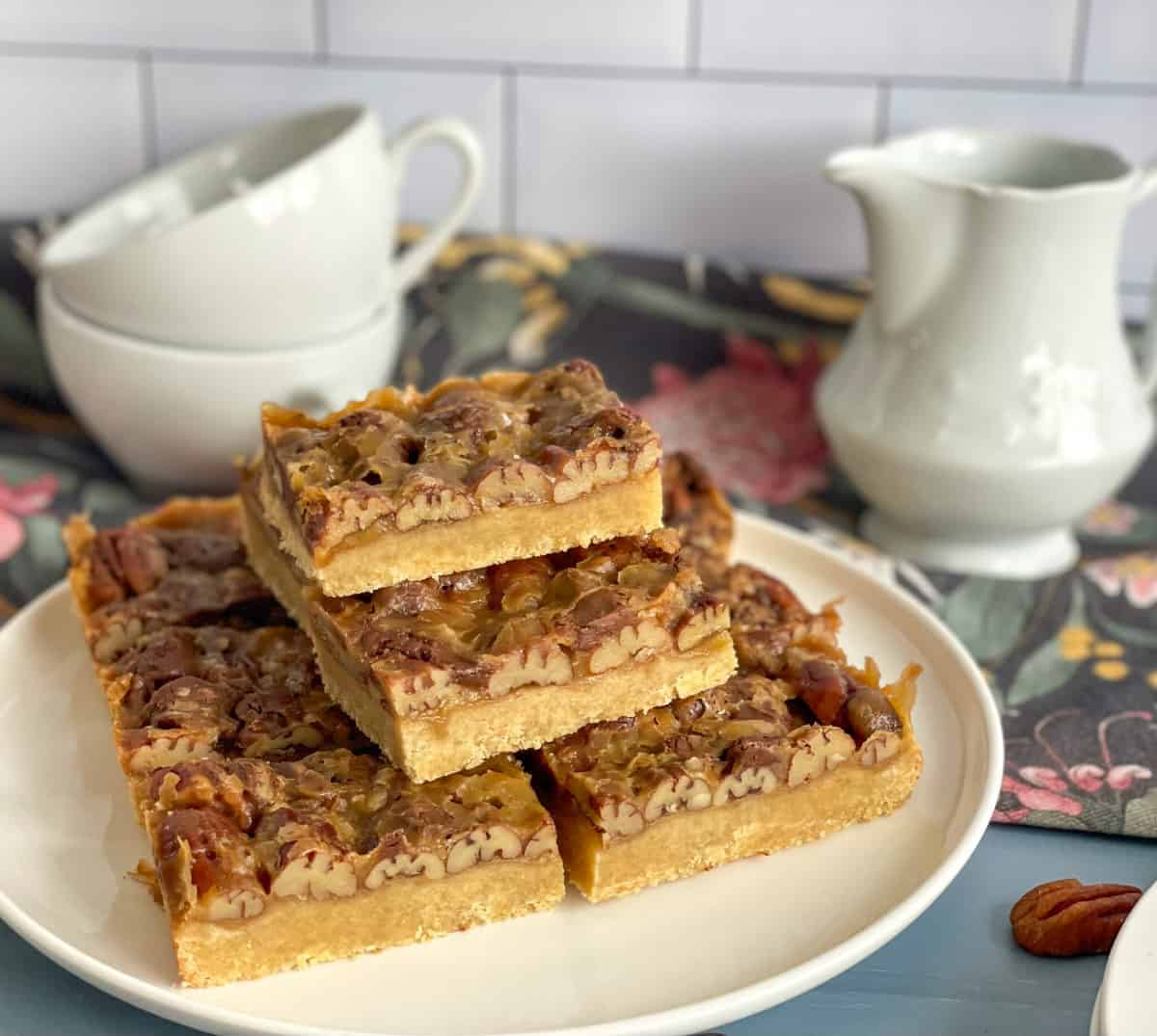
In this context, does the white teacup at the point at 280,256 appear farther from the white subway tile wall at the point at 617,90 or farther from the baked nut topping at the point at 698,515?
the baked nut topping at the point at 698,515

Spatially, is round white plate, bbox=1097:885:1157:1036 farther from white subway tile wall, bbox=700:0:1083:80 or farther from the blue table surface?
white subway tile wall, bbox=700:0:1083:80

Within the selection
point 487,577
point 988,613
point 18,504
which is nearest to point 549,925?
point 487,577

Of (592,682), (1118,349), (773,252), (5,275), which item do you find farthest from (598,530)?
(5,275)

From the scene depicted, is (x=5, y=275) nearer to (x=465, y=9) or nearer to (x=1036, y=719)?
(x=465, y=9)

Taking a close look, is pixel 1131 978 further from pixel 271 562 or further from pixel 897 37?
pixel 897 37

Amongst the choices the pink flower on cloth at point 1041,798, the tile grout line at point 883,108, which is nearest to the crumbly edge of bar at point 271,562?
the pink flower on cloth at point 1041,798

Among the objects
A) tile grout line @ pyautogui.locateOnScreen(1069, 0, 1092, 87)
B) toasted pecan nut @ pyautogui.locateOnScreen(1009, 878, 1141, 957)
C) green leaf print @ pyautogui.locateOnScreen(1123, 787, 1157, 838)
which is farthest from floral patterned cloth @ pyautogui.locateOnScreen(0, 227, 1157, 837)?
toasted pecan nut @ pyautogui.locateOnScreen(1009, 878, 1141, 957)

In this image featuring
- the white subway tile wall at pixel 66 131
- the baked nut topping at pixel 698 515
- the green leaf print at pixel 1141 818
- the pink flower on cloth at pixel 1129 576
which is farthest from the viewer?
the white subway tile wall at pixel 66 131
